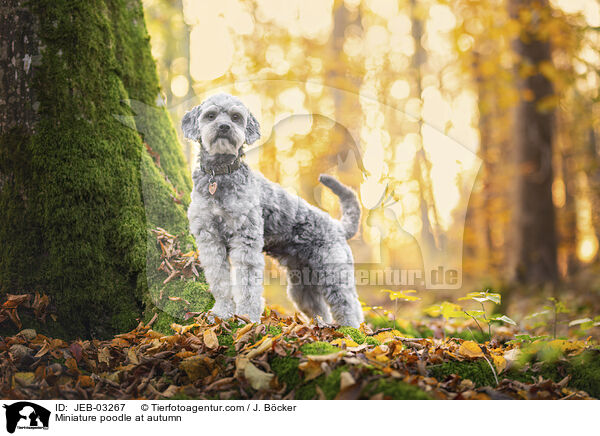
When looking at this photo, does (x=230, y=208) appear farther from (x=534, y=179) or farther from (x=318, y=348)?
(x=534, y=179)

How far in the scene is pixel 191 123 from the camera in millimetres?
4152

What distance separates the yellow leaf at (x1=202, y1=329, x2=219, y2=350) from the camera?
3.32m

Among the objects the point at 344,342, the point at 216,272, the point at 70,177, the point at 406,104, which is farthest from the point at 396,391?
the point at 406,104

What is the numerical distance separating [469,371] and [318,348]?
1229 millimetres

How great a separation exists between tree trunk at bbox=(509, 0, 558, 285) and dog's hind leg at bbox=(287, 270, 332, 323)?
728 centimetres

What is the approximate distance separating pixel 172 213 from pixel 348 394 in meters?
2.95

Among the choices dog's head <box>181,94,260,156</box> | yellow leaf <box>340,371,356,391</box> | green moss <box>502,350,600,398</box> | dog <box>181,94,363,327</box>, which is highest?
dog's head <box>181,94,260,156</box>

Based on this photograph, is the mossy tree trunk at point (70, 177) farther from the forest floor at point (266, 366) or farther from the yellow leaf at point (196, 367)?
the yellow leaf at point (196, 367)

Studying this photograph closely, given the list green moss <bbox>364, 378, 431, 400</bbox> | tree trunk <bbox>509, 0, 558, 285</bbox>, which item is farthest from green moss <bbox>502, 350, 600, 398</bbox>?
tree trunk <bbox>509, 0, 558, 285</bbox>

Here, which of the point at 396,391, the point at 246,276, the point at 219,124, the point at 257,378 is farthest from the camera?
the point at 246,276

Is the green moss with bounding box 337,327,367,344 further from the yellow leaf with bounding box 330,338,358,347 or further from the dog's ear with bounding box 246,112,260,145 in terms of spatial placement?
the dog's ear with bounding box 246,112,260,145

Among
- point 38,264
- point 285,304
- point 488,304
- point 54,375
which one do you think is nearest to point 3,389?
point 54,375

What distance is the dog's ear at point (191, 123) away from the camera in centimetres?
413
